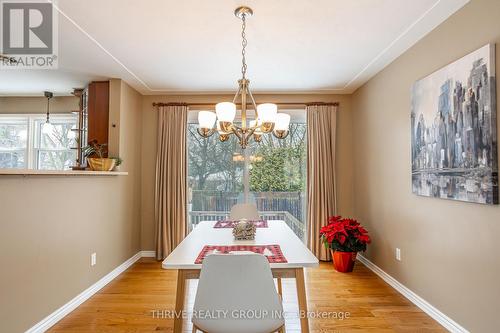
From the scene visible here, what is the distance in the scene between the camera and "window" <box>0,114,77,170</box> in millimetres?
4504

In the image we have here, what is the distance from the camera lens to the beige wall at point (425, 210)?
1.95 m

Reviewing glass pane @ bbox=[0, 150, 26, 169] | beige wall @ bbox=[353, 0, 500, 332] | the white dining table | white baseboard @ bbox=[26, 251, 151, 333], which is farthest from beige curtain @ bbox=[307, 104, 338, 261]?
glass pane @ bbox=[0, 150, 26, 169]

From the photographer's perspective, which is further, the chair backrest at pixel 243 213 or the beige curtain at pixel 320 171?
the beige curtain at pixel 320 171

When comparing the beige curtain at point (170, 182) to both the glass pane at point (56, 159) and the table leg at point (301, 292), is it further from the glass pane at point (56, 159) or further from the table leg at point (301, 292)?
the table leg at point (301, 292)

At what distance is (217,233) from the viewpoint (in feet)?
8.01

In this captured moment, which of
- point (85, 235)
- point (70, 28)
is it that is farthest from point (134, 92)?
point (85, 235)

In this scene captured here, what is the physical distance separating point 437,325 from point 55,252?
3268mm

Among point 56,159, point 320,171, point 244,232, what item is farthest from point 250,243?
point 56,159

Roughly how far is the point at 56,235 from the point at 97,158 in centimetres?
104

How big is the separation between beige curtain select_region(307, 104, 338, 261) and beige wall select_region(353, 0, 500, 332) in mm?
381

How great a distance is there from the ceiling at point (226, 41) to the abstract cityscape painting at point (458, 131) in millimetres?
499

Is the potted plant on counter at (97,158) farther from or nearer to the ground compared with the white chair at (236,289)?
farther from the ground

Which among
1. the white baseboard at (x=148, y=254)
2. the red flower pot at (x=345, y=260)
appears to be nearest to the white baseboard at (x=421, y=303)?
the red flower pot at (x=345, y=260)

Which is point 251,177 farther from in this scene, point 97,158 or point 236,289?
point 236,289
